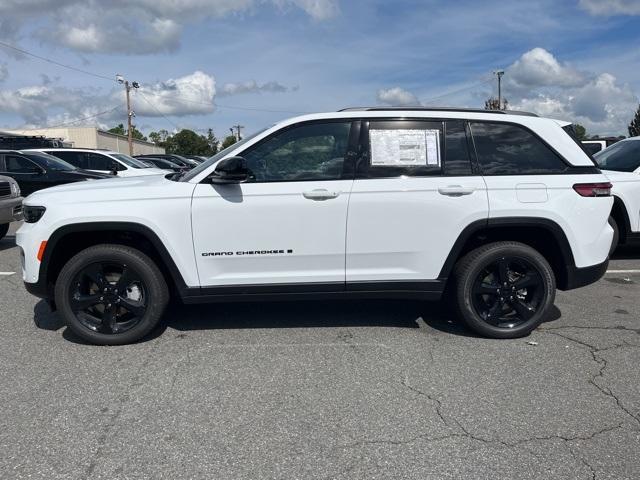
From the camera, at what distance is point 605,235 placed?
175 inches

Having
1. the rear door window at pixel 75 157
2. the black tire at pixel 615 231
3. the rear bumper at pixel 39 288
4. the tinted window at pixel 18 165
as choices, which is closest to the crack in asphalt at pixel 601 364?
the black tire at pixel 615 231

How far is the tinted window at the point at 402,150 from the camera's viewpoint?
13.9ft

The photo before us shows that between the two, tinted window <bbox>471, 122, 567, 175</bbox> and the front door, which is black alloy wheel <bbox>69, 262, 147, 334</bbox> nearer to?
the front door

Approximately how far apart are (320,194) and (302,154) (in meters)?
0.38

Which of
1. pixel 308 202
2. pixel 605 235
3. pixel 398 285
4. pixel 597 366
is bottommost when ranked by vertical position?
pixel 597 366

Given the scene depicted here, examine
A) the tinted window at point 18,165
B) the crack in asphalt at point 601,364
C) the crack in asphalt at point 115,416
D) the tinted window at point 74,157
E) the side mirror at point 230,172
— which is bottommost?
the crack in asphalt at point 601,364

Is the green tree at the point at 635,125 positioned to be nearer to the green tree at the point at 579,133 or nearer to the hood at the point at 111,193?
the green tree at the point at 579,133

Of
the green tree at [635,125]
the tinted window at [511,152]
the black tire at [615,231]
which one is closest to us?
the tinted window at [511,152]

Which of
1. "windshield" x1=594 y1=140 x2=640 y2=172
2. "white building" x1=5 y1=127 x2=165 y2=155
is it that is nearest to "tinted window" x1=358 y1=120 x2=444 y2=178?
"windshield" x1=594 y1=140 x2=640 y2=172

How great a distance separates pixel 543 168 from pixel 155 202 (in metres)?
3.09

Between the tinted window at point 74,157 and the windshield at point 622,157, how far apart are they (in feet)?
36.9

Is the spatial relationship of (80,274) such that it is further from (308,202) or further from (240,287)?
(308,202)

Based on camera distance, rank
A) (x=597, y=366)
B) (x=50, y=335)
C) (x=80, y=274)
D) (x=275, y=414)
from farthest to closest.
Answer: (x=50, y=335) → (x=80, y=274) → (x=597, y=366) → (x=275, y=414)

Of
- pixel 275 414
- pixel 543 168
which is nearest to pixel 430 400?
pixel 275 414
